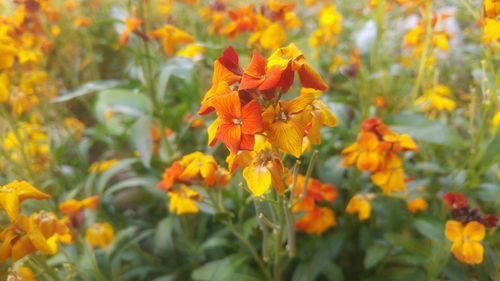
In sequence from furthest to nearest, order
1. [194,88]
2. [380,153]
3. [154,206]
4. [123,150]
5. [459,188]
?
1. [123,150]
2. [154,206]
3. [194,88]
4. [459,188]
5. [380,153]

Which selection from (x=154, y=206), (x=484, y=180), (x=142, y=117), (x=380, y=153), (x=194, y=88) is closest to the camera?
(x=380, y=153)

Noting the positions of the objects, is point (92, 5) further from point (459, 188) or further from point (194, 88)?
point (459, 188)

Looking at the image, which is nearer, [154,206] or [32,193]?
[32,193]

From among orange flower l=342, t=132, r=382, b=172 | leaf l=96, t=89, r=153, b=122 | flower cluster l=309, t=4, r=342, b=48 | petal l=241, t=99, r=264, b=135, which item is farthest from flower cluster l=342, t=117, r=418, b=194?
flower cluster l=309, t=4, r=342, b=48

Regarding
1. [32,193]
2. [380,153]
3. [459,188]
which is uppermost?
[32,193]

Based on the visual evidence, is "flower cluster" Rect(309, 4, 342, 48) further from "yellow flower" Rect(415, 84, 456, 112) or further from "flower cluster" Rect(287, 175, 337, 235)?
"flower cluster" Rect(287, 175, 337, 235)

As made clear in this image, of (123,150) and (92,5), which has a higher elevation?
(92,5)

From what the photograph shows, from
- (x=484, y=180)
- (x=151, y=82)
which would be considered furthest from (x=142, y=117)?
(x=484, y=180)

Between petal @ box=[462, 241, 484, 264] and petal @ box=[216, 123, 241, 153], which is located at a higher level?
petal @ box=[216, 123, 241, 153]
